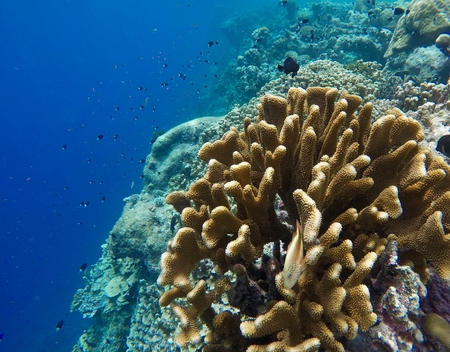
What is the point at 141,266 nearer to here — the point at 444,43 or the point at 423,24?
the point at 444,43

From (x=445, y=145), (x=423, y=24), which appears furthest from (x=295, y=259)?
(x=423, y=24)

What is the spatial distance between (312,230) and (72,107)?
137259 millimetres

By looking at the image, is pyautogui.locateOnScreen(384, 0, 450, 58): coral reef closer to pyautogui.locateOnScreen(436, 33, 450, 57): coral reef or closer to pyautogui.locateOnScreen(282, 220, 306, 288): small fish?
pyautogui.locateOnScreen(436, 33, 450, 57): coral reef

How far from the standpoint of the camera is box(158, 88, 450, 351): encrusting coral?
1.76 metres

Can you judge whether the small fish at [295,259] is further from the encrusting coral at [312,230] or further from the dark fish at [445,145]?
the dark fish at [445,145]

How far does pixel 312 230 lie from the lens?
1.63 m

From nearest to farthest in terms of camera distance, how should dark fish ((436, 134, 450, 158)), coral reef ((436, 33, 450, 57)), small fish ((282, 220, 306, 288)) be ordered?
1. small fish ((282, 220, 306, 288))
2. dark fish ((436, 134, 450, 158))
3. coral reef ((436, 33, 450, 57))

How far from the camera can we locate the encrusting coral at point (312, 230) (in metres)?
1.76

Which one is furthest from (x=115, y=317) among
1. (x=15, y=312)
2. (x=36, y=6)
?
(x=36, y=6)

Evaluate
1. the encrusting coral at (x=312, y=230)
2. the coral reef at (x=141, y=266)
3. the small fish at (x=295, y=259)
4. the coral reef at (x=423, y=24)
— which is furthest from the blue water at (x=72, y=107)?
the small fish at (x=295, y=259)

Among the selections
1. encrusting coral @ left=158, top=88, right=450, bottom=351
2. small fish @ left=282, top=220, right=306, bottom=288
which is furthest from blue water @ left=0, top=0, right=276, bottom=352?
small fish @ left=282, top=220, right=306, bottom=288

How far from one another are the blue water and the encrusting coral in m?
58.5

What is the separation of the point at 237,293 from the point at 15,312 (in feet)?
207

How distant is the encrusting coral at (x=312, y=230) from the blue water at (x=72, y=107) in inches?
2304
